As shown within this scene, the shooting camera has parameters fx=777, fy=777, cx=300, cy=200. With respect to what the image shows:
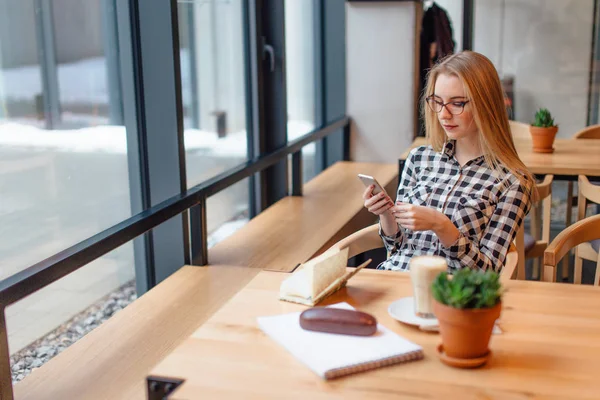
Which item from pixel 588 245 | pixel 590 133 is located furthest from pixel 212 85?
pixel 590 133

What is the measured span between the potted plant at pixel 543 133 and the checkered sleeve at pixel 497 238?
67.0 inches

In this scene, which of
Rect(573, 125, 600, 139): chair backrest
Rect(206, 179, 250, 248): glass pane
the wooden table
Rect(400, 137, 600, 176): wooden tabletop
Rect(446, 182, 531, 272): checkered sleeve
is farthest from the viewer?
Rect(573, 125, 600, 139): chair backrest

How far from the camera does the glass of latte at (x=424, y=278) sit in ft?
4.97

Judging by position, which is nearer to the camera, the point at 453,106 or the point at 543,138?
the point at 453,106

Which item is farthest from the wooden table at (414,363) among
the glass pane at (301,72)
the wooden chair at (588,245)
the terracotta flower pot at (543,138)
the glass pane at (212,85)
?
the glass pane at (301,72)

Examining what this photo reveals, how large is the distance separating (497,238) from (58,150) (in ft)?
5.34

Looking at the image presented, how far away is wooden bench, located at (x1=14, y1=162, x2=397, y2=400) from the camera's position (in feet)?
7.68

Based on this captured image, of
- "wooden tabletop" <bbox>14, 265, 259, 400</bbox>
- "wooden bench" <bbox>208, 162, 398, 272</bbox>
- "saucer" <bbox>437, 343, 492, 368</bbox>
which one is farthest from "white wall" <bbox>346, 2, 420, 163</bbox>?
"saucer" <bbox>437, 343, 492, 368</bbox>

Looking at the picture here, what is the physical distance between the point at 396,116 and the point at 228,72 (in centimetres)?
163

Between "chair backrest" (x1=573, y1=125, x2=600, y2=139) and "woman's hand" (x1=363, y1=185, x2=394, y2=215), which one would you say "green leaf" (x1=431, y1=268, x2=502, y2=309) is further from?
"chair backrest" (x1=573, y1=125, x2=600, y2=139)

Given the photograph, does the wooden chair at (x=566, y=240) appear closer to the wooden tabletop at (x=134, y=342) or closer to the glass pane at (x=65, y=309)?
the wooden tabletop at (x=134, y=342)

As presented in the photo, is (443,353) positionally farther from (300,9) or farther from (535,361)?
(300,9)

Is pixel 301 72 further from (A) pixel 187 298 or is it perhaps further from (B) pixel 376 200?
(B) pixel 376 200

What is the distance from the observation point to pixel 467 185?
2.24 m
